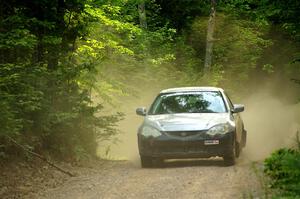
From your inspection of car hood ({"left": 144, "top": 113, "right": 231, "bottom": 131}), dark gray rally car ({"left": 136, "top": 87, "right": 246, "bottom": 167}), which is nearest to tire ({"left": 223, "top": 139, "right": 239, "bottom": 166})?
dark gray rally car ({"left": 136, "top": 87, "right": 246, "bottom": 167})

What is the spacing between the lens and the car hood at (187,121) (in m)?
13.3

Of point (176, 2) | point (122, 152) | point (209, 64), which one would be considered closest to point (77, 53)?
point (122, 152)

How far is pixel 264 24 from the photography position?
1238 inches

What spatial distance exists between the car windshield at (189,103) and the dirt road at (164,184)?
1.51m

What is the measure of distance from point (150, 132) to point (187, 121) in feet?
2.74

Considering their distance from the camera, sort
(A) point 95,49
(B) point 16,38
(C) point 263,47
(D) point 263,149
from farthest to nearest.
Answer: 1. (C) point 263,47
2. (A) point 95,49
3. (D) point 263,149
4. (B) point 16,38

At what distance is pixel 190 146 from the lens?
43.3ft

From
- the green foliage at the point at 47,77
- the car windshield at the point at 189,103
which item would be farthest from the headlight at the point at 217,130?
the green foliage at the point at 47,77

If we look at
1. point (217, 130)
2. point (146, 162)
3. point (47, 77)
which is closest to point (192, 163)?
point (146, 162)

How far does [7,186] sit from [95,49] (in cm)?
995

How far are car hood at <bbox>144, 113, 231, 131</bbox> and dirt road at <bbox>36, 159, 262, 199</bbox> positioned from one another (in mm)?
852

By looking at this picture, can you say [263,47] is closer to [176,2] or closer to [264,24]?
[264,24]

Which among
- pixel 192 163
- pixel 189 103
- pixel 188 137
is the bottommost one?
pixel 192 163

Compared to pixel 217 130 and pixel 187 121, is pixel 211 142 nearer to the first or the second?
pixel 217 130
